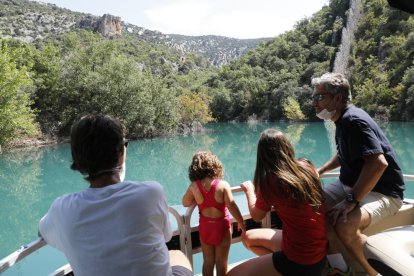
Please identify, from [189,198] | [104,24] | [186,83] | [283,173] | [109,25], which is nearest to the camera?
[283,173]

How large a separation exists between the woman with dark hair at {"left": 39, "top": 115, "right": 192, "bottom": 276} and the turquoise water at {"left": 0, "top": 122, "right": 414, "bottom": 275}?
3482 mm

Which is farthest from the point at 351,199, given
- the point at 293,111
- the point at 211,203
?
the point at 293,111

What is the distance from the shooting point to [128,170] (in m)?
16.7

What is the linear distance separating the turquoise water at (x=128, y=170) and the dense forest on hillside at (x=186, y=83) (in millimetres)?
2531

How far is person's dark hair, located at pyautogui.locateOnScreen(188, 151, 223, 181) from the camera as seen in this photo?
7.45ft

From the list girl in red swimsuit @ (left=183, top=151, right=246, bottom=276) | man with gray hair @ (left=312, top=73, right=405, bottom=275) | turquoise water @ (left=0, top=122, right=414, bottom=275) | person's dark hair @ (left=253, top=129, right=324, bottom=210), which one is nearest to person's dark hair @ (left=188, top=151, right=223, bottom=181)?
girl in red swimsuit @ (left=183, top=151, right=246, bottom=276)

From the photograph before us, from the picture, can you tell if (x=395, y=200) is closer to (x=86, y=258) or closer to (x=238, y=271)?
(x=238, y=271)

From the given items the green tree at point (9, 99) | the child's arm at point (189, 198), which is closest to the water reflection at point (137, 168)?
the green tree at point (9, 99)

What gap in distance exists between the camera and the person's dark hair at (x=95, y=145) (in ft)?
4.15

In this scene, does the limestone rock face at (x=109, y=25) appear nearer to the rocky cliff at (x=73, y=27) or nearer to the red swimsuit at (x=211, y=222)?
the rocky cliff at (x=73, y=27)

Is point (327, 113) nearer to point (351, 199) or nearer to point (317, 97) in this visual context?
point (317, 97)

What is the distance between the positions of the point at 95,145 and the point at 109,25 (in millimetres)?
89040

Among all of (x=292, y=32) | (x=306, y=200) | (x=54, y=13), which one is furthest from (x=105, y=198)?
(x=54, y=13)

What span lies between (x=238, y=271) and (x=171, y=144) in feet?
74.3
